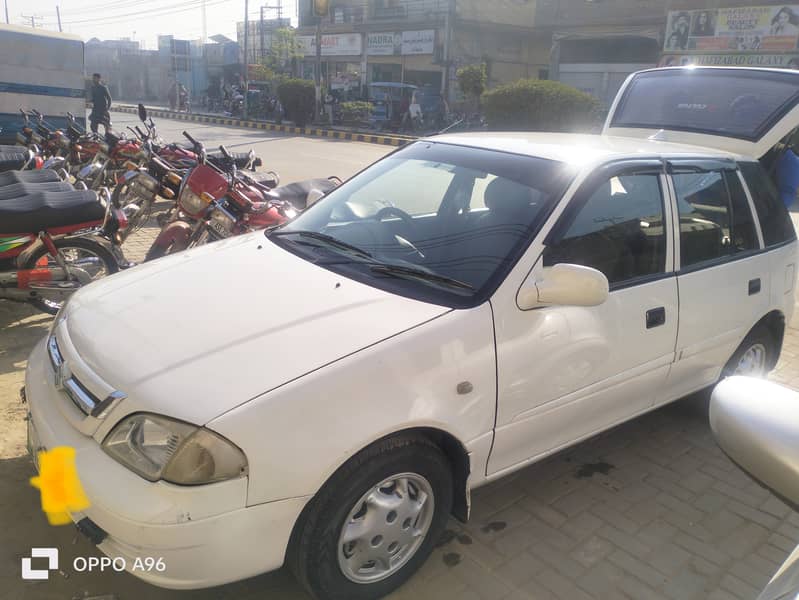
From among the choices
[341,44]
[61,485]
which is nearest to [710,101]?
[61,485]

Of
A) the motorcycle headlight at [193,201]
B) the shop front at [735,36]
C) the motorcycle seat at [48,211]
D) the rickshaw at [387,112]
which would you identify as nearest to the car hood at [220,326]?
the motorcycle seat at [48,211]

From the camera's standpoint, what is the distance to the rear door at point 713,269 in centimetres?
329

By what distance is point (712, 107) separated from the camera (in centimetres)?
468

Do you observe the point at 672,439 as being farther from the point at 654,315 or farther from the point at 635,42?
the point at 635,42

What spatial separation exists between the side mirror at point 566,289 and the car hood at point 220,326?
39 cm

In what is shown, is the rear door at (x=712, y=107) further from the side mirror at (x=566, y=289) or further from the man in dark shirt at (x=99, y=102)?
the man in dark shirt at (x=99, y=102)

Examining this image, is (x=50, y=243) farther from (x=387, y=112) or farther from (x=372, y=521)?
(x=387, y=112)

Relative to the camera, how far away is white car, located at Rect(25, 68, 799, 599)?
1.99m

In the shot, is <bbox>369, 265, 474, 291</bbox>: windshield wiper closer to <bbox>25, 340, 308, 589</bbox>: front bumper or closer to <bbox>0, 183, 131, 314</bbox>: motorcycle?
<bbox>25, 340, 308, 589</bbox>: front bumper

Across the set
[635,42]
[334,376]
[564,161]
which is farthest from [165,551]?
[635,42]

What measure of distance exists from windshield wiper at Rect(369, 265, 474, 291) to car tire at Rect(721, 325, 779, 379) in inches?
81.3

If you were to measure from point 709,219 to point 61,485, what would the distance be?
3.22 m

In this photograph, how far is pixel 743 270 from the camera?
11.7 feet

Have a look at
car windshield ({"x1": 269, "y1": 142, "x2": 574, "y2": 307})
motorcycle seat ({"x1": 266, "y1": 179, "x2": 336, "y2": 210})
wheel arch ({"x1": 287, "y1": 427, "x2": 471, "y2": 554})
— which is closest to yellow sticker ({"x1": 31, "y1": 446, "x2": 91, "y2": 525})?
wheel arch ({"x1": 287, "y1": 427, "x2": 471, "y2": 554})
